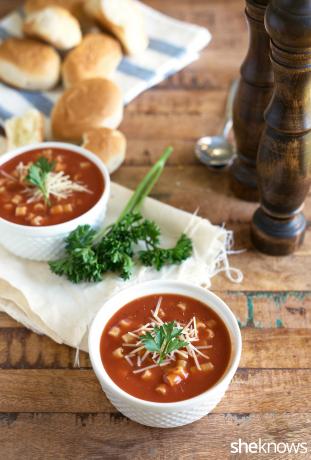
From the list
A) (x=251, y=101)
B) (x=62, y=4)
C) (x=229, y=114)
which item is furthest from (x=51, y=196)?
(x=62, y=4)

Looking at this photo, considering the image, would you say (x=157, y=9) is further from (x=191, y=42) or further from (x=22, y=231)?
(x=22, y=231)

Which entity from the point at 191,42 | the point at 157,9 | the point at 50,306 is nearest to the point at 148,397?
the point at 50,306

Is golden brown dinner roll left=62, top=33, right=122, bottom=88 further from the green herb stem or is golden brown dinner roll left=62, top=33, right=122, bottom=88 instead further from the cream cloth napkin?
the cream cloth napkin

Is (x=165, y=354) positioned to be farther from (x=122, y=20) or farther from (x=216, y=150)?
(x=122, y=20)

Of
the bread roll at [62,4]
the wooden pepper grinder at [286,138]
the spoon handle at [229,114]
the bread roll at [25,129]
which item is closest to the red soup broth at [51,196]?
the bread roll at [25,129]

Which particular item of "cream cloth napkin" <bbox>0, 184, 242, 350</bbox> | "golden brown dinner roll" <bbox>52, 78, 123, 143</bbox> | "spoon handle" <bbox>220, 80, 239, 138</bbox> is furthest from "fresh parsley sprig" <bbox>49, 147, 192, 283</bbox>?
"spoon handle" <bbox>220, 80, 239, 138</bbox>

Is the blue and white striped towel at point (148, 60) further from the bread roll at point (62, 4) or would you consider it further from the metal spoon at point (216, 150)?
the metal spoon at point (216, 150)
